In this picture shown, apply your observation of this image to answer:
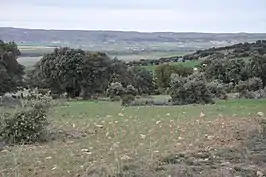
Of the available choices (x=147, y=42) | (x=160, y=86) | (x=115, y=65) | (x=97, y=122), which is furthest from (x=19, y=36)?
(x=97, y=122)

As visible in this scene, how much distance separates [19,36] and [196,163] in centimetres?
9472

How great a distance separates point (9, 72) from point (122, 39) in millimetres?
105491

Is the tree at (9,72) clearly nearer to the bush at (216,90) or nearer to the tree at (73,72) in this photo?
the tree at (73,72)

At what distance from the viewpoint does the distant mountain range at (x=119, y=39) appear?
10331cm

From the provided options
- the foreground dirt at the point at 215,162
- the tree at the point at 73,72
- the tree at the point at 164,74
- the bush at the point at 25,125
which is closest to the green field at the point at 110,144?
the foreground dirt at the point at 215,162

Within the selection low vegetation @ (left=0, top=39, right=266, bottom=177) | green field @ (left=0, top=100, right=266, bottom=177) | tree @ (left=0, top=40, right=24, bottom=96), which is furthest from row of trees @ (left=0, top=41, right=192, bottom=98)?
green field @ (left=0, top=100, right=266, bottom=177)

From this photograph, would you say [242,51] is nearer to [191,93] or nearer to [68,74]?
[68,74]

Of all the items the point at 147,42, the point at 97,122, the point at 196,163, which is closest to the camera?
the point at 196,163

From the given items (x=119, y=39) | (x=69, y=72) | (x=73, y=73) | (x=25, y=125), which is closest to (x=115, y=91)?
(x=73, y=73)

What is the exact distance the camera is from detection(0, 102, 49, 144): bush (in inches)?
532

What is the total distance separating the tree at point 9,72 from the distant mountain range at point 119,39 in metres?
42.5

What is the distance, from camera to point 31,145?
13062 millimetres

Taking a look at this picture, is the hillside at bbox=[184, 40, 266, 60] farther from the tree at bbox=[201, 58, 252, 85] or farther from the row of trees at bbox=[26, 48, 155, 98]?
the row of trees at bbox=[26, 48, 155, 98]

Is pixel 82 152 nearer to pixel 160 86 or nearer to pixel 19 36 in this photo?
pixel 160 86
